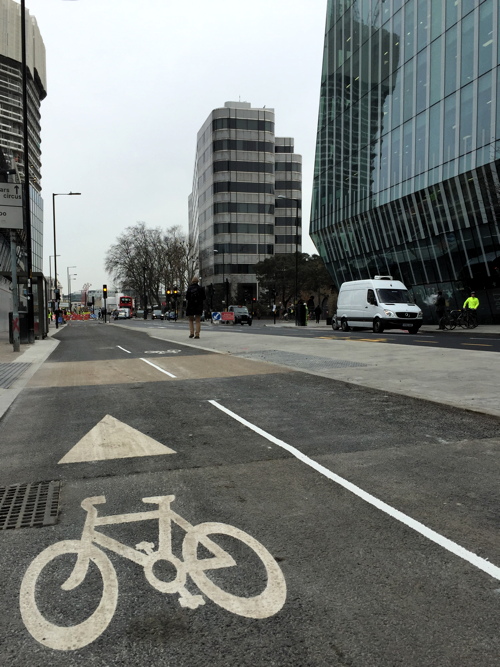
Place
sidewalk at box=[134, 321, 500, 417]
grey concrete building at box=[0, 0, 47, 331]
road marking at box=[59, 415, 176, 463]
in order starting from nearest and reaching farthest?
1. road marking at box=[59, 415, 176, 463]
2. sidewalk at box=[134, 321, 500, 417]
3. grey concrete building at box=[0, 0, 47, 331]

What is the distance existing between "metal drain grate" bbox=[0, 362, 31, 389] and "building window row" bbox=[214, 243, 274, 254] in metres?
78.7

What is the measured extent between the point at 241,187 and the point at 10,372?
3262 inches

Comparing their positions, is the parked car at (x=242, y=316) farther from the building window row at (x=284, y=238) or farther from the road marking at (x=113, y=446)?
the road marking at (x=113, y=446)

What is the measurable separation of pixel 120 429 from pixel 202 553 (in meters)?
3.28

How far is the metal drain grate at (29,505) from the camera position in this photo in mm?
3428

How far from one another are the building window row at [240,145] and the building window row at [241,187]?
538 cm

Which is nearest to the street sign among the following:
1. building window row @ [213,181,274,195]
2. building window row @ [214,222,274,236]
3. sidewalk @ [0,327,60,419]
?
sidewalk @ [0,327,60,419]

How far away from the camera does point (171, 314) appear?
90.1m

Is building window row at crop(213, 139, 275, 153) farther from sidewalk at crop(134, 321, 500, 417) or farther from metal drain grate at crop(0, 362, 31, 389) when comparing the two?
metal drain grate at crop(0, 362, 31, 389)

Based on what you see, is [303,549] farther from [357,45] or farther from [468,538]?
[357,45]

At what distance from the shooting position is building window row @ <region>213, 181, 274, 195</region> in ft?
295

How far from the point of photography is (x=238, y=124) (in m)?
88.9

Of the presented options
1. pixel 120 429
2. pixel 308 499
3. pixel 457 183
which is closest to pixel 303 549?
pixel 308 499

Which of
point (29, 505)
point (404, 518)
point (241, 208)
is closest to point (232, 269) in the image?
point (241, 208)
